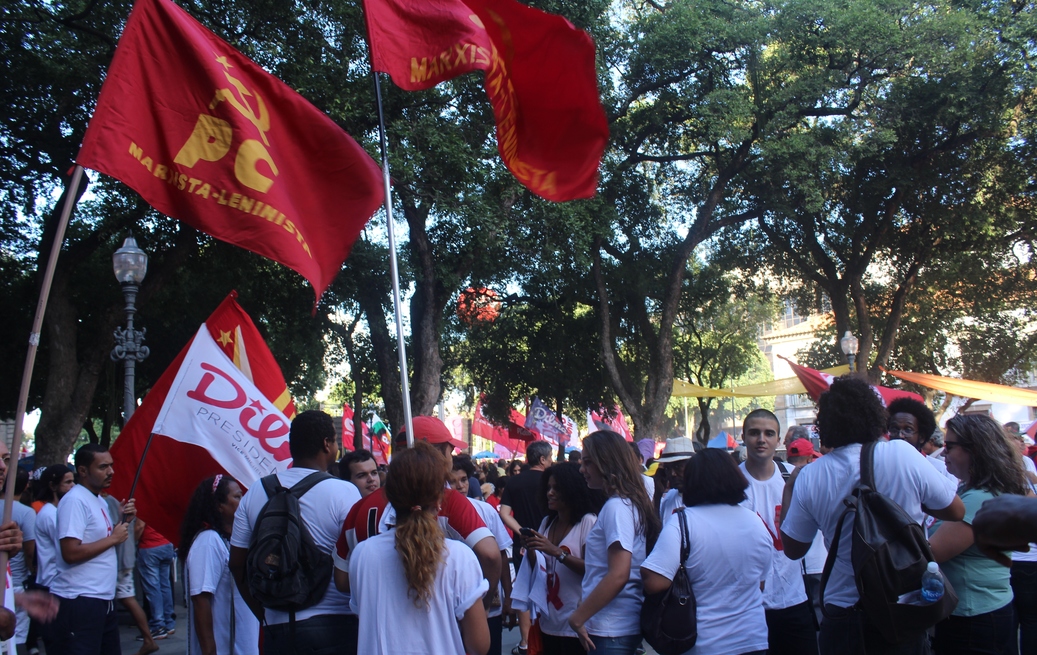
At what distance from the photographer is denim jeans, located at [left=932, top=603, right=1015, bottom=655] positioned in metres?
4.04

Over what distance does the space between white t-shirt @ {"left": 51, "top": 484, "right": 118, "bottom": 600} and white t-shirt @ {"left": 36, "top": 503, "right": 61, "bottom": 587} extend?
76 millimetres

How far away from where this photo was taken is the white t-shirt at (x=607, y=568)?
13.3 feet

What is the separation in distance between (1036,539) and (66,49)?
13.9 meters

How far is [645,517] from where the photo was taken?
4.15m

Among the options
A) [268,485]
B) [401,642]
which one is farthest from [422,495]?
[268,485]

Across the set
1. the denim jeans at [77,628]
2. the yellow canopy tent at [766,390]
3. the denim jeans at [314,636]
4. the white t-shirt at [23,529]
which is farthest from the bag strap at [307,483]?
the yellow canopy tent at [766,390]

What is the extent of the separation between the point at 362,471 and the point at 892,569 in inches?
115

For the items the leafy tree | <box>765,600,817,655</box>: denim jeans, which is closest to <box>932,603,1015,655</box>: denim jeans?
<box>765,600,817,655</box>: denim jeans

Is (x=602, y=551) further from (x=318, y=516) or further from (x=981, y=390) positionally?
(x=981, y=390)

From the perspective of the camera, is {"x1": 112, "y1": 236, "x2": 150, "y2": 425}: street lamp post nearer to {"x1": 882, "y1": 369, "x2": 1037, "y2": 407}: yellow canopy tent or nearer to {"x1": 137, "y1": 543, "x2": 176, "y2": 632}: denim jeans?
{"x1": 137, "y1": 543, "x2": 176, "y2": 632}: denim jeans

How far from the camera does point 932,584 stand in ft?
10.5

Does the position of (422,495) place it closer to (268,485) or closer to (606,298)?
(268,485)

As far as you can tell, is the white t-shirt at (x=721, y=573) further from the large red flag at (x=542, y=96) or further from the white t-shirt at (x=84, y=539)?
the white t-shirt at (x=84, y=539)

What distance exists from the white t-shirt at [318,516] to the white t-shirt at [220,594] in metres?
1.00
